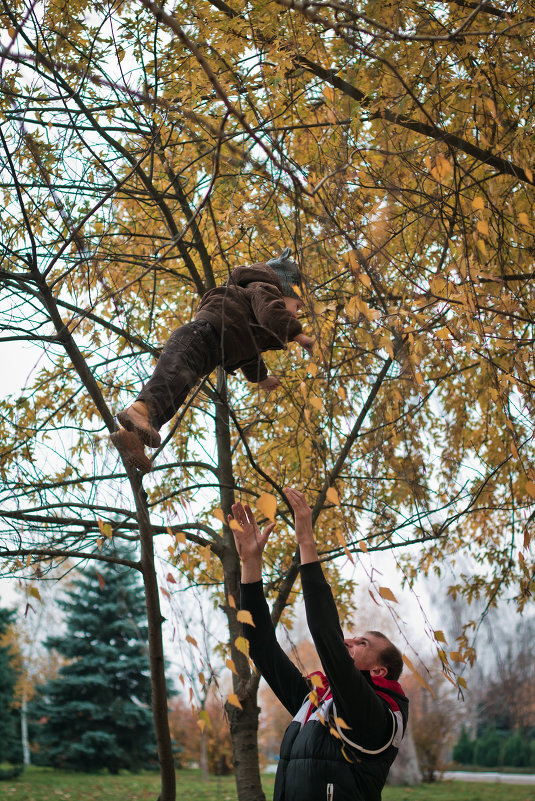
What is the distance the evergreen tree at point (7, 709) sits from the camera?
1412cm

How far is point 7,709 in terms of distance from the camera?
14.9m

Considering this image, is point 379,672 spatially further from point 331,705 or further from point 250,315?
point 250,315

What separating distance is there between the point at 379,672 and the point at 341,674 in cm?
39

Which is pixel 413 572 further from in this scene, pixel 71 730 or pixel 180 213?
pixel 71 730

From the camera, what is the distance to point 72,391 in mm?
5699

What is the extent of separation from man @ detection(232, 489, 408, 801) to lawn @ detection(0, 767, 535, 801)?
10.3 m

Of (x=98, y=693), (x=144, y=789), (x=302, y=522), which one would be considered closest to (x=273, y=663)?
(x=302, y=522)

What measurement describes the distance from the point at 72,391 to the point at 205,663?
4.02 metres

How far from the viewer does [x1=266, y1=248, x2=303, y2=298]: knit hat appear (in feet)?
11.0

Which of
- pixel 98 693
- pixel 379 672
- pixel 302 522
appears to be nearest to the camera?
pixel 302 522

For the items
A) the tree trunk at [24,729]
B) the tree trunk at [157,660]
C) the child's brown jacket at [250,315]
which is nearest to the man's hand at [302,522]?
the child's brown jacket at [250,315]

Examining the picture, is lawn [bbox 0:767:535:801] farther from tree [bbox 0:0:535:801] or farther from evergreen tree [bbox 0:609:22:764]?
tree [bbox 0:0:535:801]

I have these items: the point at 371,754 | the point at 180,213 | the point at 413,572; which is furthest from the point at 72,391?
the point at 371,754

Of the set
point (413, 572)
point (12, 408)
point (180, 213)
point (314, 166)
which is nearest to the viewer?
point (314, 166)
